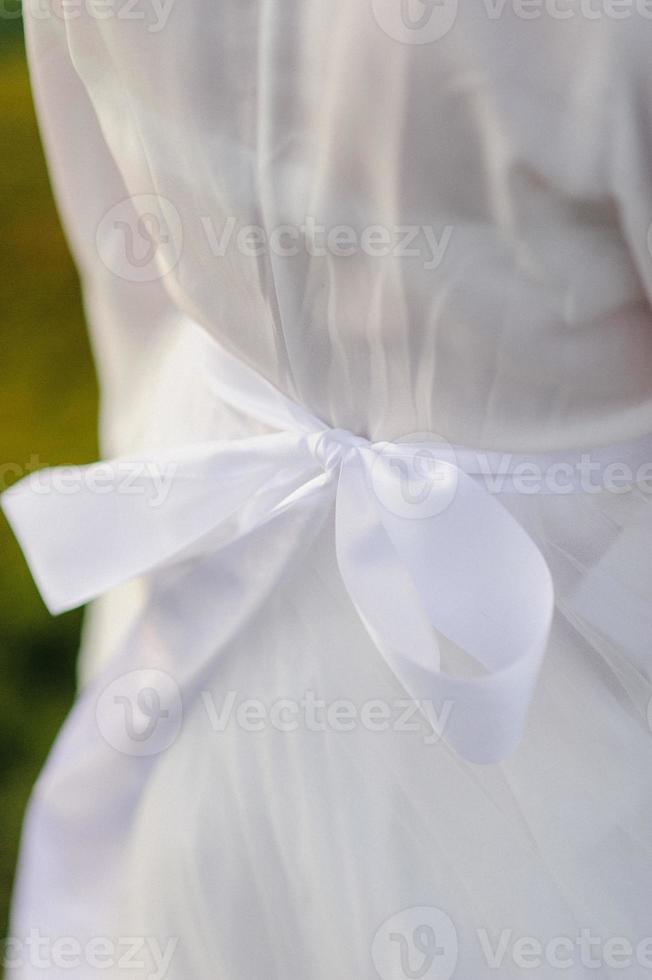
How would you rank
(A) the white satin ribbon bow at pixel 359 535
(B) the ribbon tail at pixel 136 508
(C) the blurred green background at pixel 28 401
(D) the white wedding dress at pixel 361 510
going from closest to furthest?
(D) the white wedding dress at pixel 361 510, (A) the white satin ribbon bow at pixel 359 535, (B) the ribbon tail at pixel 136 508, (C) the blurred green background at pixel 28 401

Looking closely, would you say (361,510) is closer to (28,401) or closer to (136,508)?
(136,508)

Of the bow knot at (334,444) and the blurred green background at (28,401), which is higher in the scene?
the bow knot at (334,444)

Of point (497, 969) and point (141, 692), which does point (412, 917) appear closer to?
point (497, 969)

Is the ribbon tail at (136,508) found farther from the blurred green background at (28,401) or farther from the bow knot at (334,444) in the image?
the blurred green background at (28,401)

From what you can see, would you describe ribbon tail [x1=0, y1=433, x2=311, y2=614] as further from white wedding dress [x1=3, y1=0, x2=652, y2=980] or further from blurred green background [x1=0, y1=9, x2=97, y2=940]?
blurred green background [x1=0, y1=9, x2=97, y2=940]

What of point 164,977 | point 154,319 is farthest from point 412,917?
point 154,319

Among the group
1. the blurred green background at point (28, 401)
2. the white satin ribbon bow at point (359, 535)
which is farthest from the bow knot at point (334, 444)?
the blurred green background at point (28, 401)

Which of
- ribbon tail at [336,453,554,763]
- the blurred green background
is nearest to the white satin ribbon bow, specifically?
ribbon tail at [336,453,554,763]

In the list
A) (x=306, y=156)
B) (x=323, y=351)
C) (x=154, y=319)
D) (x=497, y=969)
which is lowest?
(x=497, y=969)
